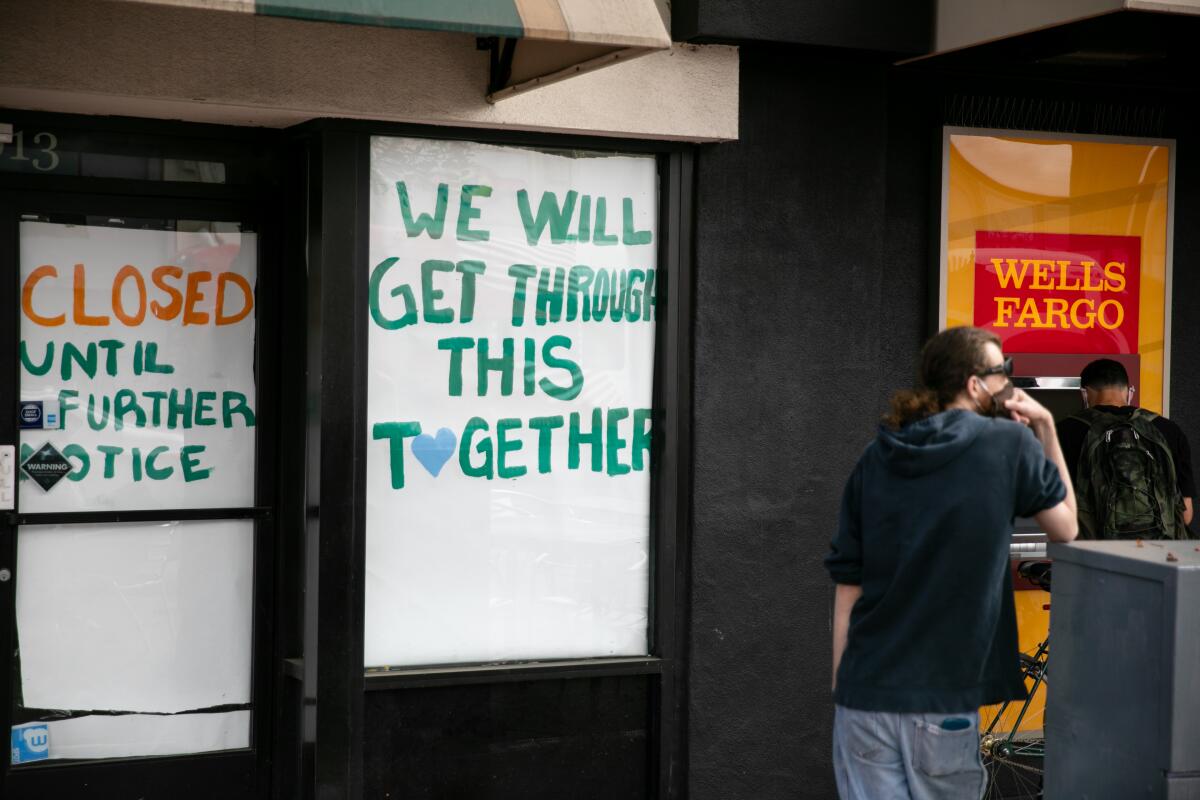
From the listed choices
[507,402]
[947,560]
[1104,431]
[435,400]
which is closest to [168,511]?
[435,400]

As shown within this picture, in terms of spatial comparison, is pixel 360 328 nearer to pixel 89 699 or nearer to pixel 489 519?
pixel 489 519

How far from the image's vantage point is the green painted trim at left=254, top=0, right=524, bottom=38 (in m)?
4.28

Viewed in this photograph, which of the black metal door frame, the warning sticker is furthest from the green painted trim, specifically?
the warning sticker

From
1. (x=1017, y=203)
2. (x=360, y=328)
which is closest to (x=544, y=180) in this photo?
(x=360, y=328)

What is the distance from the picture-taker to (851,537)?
3.77m

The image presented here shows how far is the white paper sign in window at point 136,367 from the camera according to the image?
221 inches

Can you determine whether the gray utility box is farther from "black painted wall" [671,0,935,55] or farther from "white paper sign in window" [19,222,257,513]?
"white paper sign in window" [19,222,257,513]

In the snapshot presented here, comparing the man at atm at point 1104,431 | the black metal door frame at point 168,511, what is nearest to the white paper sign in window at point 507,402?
the black metal door frame at point 168,511

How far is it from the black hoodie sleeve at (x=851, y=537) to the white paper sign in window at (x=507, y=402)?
2.29 m

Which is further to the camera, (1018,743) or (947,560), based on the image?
(1018,743)

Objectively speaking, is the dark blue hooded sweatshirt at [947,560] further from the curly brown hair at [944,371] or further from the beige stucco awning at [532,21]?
the beige stucco awning at [532,21]

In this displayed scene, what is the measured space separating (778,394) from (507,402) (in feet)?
3.85

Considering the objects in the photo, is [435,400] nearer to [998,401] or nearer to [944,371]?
[944,371]

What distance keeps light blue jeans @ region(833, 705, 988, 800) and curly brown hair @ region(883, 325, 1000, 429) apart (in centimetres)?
75
